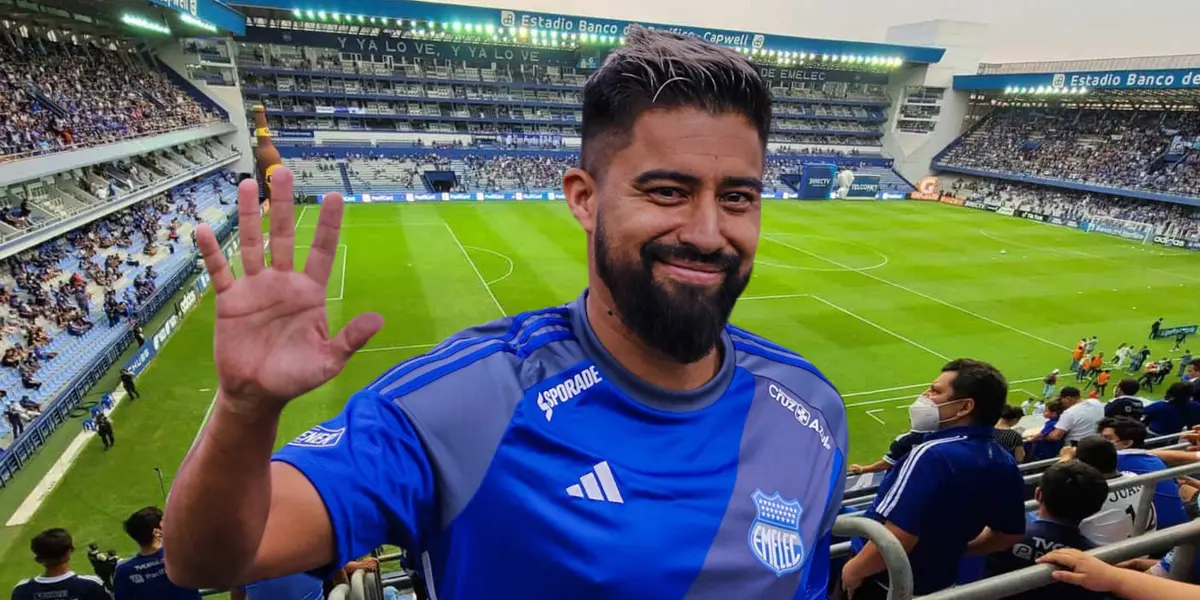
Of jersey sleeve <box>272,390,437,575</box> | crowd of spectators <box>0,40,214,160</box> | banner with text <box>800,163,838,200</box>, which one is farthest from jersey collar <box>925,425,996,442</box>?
banner with text <box>800,163,838,200</box>

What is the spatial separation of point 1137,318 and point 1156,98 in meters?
40.1

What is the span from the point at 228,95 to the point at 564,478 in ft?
183

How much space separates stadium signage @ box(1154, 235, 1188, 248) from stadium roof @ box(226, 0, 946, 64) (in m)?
31.4

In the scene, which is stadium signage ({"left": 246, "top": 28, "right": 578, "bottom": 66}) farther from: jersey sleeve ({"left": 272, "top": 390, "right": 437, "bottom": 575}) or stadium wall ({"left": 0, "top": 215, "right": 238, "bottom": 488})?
jersey sleeve ({"left": 272, "top": 390, "right": 437, "bottom": 575})

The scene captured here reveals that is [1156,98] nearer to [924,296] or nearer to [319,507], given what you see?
[924,296]

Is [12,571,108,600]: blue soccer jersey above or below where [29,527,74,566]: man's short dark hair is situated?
below

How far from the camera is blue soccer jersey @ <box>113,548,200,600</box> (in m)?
4.94

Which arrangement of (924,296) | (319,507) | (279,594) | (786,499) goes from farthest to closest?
1. (924,296)
2. (279,594)
3. (786,499)
4. (319,507)

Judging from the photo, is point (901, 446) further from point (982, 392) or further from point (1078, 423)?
point (1078, 423)

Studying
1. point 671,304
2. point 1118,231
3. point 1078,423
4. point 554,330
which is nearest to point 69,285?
point 554,330

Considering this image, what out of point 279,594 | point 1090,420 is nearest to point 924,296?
point 1090,420

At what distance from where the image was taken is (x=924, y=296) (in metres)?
26.9

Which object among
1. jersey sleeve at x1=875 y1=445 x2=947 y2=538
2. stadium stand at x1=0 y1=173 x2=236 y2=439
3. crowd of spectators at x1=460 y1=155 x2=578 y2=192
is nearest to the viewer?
jersey sleeve at x1=875 y1=445 x2=947 y2=538

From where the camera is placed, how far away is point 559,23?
5481 cm
